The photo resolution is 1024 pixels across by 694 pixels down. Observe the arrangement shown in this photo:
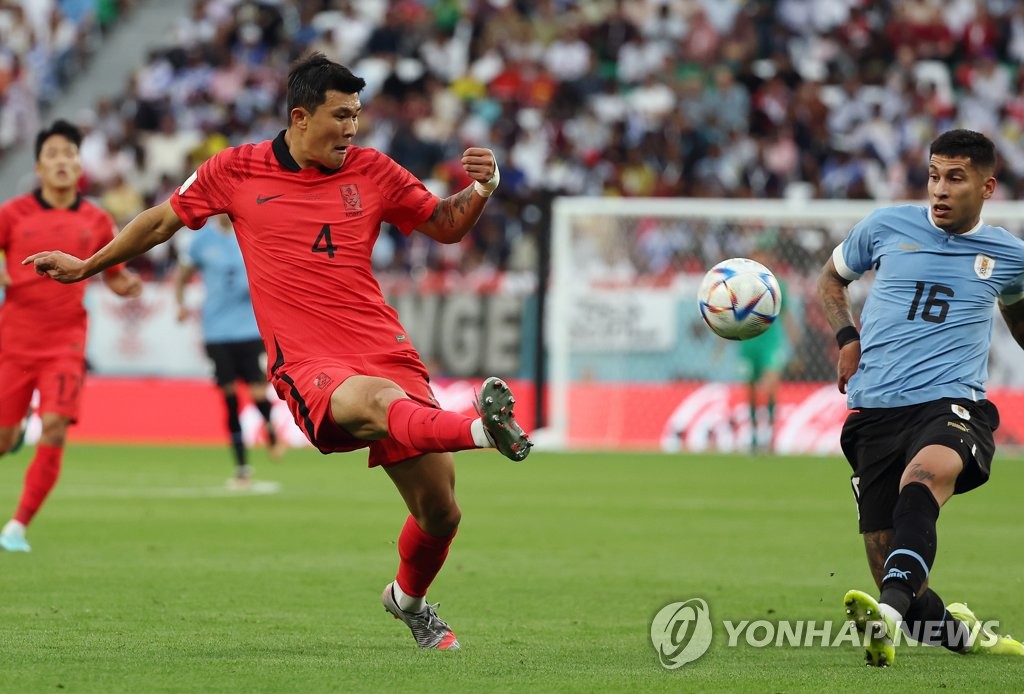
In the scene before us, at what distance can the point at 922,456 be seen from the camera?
6.89 m

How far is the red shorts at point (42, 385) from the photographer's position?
11.0 meters

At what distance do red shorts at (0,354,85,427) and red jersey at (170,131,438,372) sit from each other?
13.6ft

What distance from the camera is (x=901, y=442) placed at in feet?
23.5

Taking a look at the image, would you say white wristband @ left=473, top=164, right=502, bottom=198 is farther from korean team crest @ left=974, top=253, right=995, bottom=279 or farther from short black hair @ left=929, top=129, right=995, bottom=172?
korean team crest @ left=974, top=253, right=995, bottom=279

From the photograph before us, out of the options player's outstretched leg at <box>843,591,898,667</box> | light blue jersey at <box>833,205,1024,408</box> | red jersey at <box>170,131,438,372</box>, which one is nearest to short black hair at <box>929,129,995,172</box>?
light blue jersey at <box>833,205,1024,408</box>

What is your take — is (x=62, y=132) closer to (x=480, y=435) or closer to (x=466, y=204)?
(x=466, y=204)

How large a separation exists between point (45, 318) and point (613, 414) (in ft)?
38.5

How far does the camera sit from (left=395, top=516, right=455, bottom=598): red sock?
7.26 meters

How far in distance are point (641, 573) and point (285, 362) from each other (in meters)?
3.82

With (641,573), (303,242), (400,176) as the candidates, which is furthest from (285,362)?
(641,573)

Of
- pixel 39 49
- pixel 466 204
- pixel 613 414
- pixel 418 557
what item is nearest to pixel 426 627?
pixel 418 557

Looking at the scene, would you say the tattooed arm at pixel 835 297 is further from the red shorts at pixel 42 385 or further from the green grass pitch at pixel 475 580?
the red shorts at pixel 42 385

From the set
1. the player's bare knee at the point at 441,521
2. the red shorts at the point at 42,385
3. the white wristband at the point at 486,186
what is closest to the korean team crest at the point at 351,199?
the white wristband at the point at 486,186

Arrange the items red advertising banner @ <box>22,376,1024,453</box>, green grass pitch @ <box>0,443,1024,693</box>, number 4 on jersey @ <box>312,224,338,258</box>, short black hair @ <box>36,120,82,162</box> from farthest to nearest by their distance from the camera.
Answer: red advertising banner @ <box>22,376,1024,453</box>
short black hair @ <box>36,120,82,162</box>
number 4 on jersey @ <box>312,224,338,258</box>
green grass pitch @ <box>0,443,1024,693</box>
